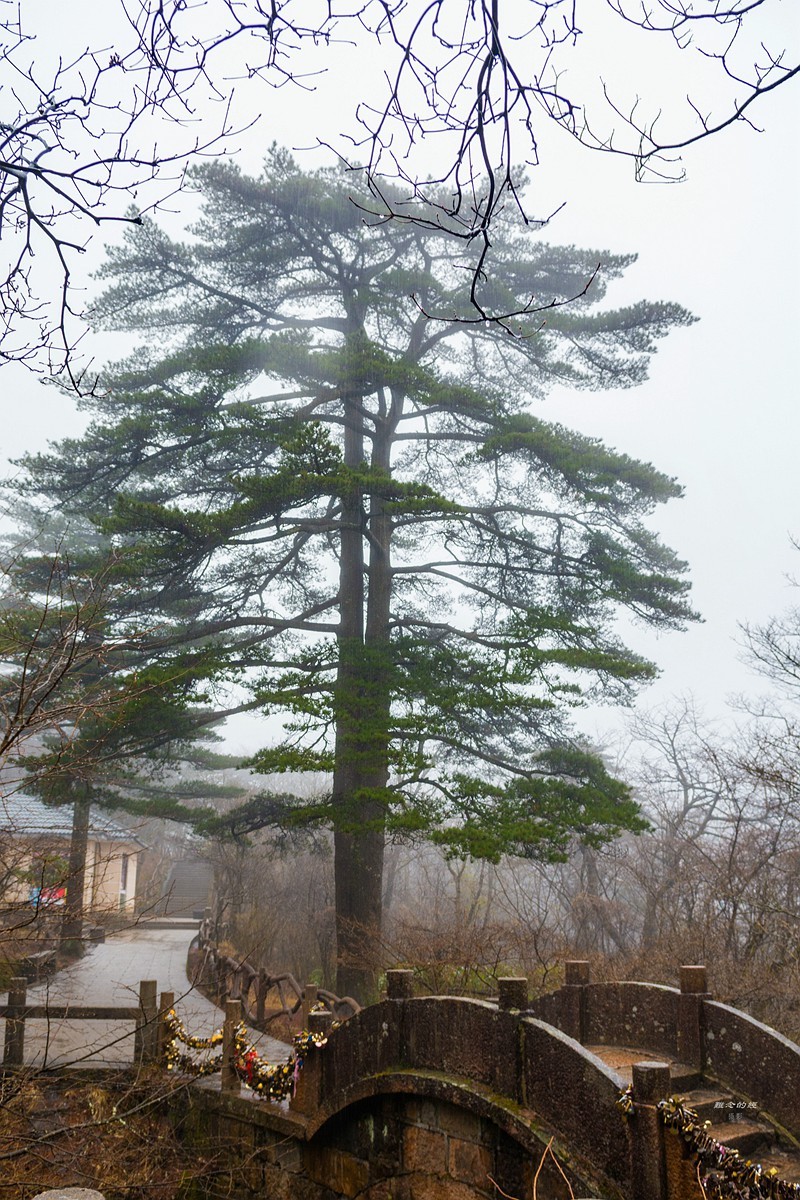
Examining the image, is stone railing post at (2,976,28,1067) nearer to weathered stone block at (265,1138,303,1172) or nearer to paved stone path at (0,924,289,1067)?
paved stone path at (0,924,289,1067)

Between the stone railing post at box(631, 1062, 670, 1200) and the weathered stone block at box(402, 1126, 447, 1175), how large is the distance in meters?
2.72

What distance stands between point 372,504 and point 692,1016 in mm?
11596

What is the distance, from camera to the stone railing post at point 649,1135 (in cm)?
625

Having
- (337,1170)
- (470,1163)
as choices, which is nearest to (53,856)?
(337,1170)

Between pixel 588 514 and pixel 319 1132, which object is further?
pixel 588 514

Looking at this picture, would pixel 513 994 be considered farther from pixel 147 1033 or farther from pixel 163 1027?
pixel 147 1033

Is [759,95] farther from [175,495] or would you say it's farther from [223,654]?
[175,495]

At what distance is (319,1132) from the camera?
10234mm

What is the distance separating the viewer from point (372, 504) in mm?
18719

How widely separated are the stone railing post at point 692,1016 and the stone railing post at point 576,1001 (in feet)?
4.08

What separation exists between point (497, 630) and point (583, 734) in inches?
99.1

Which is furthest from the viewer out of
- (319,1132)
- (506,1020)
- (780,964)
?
(780,964)

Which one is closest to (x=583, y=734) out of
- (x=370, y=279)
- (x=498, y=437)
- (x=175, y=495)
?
(x=498, y=437)

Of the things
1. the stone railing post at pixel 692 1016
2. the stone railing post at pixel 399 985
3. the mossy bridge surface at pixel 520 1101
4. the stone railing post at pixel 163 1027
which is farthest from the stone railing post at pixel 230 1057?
the stone railing post at pixel 692 1016
